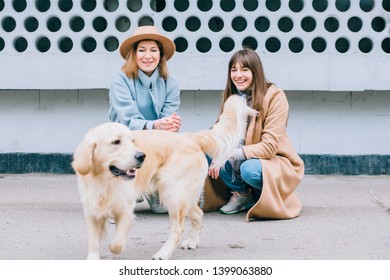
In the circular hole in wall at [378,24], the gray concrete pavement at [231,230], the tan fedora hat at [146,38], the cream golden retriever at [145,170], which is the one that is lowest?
the gray concrete pavement at [231,230]

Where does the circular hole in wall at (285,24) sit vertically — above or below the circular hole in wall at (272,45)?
above

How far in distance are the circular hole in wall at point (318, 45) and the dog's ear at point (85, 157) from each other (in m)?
4.93

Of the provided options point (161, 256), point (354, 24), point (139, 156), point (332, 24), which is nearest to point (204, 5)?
point (332, 24)

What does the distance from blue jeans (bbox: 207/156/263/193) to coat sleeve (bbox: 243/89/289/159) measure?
0.27 ft

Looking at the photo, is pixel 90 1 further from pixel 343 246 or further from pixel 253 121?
pixel 343 246

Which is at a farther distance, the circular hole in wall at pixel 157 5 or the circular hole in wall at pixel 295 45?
the circular hole in wall at pixel 295 45

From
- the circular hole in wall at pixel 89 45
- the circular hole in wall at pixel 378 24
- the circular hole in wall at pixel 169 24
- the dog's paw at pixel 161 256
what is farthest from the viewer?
the circular hole in wall at pixel 89 45

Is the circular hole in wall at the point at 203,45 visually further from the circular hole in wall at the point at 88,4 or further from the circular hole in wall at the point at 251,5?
the circular hole in wall at the point at 88,4

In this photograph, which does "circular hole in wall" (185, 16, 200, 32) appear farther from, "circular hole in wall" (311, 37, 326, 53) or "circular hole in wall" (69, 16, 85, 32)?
"circular hole in wall" (311, 37, 326, 53)

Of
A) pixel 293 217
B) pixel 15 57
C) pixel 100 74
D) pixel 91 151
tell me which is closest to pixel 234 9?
pixel 100 74

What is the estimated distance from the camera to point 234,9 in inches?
334

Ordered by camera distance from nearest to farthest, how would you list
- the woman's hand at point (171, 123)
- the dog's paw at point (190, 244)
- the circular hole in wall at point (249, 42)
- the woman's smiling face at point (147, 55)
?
1. the dog's paw at point (190, 244)
2. the woman's hand at point (171, 123)
3. the woman's smiling face at point (147, 55)
4. the circular hole in wall at point (249, 42)

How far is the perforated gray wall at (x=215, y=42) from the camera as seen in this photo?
27.4ft

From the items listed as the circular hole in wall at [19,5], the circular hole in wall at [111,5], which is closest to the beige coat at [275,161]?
the circular hole in wall at [111,5]
